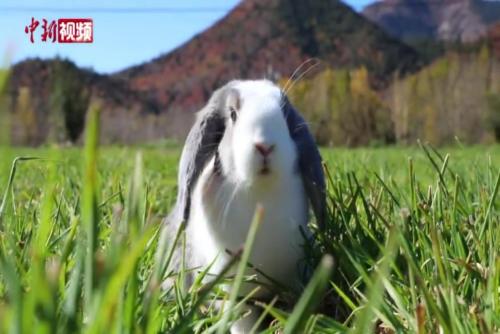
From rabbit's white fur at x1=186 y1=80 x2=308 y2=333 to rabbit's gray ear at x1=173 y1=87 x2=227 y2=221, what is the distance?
0.15 feet

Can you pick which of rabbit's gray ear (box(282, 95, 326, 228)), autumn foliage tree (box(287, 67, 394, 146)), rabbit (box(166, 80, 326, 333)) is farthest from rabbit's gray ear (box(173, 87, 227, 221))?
autumn foliage tree (box(287, 67, 394, 146))

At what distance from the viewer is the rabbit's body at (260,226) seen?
1723 millimetres

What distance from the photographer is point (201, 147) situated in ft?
6.20

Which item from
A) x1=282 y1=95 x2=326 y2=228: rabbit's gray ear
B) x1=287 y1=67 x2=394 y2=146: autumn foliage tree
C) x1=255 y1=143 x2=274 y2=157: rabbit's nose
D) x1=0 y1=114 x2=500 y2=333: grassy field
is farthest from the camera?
x1=287 y1=67 x2=394 y2=146: autumn foliage tree

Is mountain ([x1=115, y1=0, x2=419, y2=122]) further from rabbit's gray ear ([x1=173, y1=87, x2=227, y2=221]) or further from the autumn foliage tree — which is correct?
rabbit's gray ear ([x1=173, y1=87, x2=227, y2=221])

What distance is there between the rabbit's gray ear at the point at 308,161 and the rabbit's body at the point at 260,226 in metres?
0.04

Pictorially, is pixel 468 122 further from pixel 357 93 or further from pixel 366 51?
pixel 366 51

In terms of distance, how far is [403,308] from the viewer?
1.29 m

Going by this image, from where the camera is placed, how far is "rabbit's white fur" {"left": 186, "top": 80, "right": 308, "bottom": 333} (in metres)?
1.68

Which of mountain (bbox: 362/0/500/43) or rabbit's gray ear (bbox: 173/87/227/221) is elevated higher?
mountain (bbox: 362/0/500/43)

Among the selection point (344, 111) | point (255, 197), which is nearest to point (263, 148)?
point (255, 197)

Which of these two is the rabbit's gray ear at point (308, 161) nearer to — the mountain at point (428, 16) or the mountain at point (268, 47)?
the mountain at point (268, 47)

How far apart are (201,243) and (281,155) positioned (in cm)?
33

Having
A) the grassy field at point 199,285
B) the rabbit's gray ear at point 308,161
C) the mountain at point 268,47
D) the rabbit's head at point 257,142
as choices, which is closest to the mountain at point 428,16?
the mountain at point 268,47
